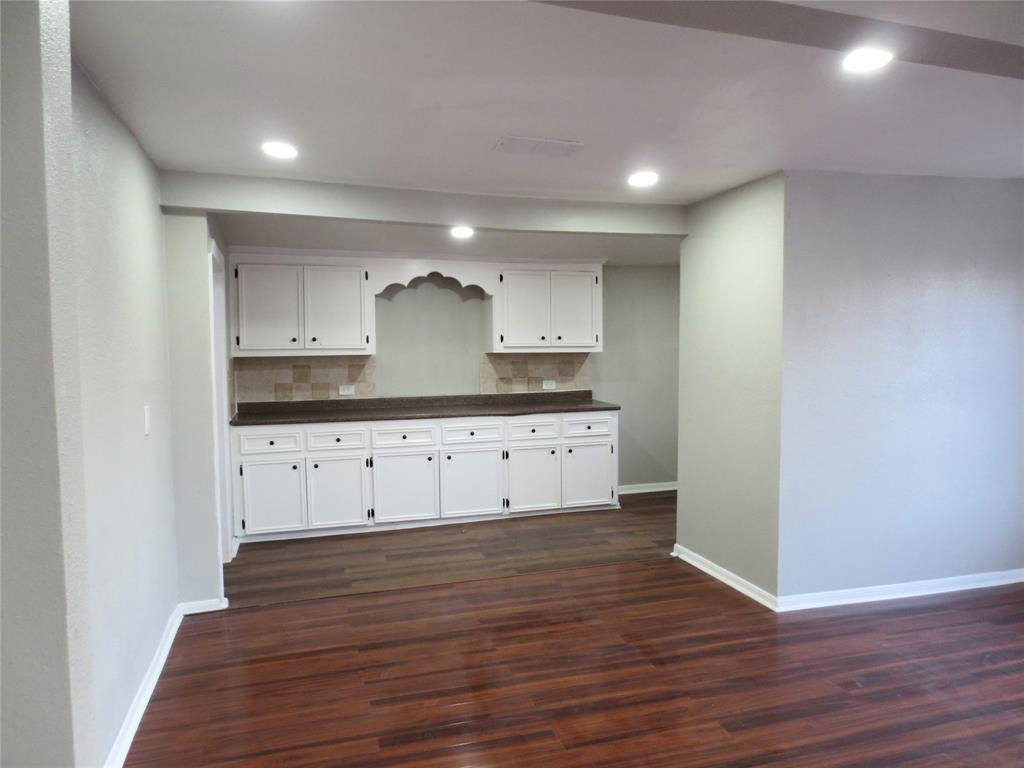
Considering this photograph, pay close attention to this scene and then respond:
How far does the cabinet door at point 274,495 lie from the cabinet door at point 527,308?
2019 mm

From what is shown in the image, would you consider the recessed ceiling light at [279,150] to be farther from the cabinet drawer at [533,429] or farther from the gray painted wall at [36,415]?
the cabinet drawer at [533,429]

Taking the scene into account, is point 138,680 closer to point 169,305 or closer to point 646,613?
point 169,305

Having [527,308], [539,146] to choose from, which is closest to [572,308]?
[527,308]

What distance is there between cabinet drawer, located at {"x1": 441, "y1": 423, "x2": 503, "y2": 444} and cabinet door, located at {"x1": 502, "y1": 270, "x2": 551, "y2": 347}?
783 mm

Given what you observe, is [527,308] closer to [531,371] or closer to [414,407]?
[531,371]

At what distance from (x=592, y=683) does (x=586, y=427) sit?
284 cm

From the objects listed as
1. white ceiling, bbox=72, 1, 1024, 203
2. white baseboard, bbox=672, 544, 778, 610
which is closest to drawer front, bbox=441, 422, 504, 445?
white baseboard, bbox=672, 544, 778, 610

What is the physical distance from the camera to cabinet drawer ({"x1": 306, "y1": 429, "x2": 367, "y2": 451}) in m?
4.62

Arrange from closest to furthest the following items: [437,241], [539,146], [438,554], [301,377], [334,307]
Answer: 1. [539,146]
2. [438,554]
3. [437,241]
4. [334,307]
5. [301,377]

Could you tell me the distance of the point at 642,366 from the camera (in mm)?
6160

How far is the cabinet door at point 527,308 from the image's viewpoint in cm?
541

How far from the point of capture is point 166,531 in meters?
3.08

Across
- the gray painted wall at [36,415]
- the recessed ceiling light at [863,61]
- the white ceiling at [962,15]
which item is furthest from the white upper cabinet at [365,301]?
the white ceiling at [962,15]

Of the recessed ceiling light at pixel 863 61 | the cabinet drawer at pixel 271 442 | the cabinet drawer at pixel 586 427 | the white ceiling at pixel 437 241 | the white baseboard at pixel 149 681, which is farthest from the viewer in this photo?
the cabinet drawer at pixel 586 427
